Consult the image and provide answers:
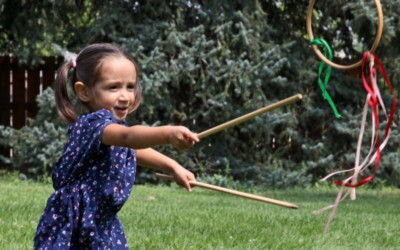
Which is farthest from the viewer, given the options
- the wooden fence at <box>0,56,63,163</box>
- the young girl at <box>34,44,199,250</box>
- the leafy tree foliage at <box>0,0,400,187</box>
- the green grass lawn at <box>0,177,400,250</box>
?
the wooden fence at <box>0,56,63,163</box>

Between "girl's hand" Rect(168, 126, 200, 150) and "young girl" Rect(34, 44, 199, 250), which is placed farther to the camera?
"young girl" Rect(34, 44, 199, 250)

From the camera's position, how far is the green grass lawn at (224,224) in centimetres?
476

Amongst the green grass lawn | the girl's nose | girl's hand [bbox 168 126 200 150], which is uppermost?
the girl's nose

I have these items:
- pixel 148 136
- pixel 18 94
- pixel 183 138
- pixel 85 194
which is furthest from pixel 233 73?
pixel 183 138

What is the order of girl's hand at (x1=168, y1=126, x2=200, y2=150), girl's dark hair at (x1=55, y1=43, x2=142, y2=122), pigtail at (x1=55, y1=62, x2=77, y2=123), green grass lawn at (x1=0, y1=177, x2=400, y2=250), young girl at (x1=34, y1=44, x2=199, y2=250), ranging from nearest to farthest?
girl's hand at (x1=168, y1=126, x2=200, y2=150) < young girl at (x1=34, y1=44, x2=199, y2=250) < girl's dark hair at (x1=55, y1=43, x2=142, y2=122) < pigtail at (x1=55, y1=62, x2=77, y2=123) < green grass lawn at (x1=0, y1=177, x2=400, y2=250)

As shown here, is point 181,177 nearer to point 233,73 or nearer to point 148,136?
point 148,136

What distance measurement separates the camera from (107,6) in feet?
35.5

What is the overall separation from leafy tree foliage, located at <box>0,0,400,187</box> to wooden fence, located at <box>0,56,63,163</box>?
119 cm

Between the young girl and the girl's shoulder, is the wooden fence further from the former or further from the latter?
the girl's shoulder

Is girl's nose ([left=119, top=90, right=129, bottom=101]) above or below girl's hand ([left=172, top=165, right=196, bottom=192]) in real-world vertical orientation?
above

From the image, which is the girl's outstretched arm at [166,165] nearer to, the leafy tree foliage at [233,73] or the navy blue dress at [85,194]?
the navy blue dress at [85,194]

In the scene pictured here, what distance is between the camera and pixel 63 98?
3.46 m

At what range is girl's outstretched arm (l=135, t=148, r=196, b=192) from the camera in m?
3.02

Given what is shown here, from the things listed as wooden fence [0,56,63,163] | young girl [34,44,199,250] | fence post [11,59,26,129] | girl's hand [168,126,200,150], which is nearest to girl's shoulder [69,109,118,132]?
young girl [34,44,199,250]
